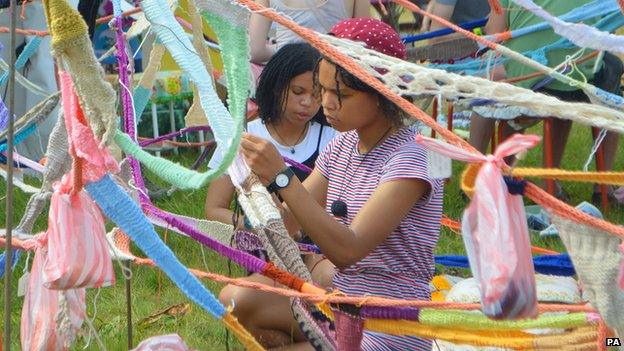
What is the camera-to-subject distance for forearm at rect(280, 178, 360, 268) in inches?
80.4

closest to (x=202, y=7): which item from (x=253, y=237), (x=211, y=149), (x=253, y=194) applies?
(x=253, y=194)

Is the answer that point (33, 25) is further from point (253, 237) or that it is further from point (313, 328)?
point (313, 328)

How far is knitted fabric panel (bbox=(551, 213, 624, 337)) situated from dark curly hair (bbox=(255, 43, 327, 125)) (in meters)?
1.49

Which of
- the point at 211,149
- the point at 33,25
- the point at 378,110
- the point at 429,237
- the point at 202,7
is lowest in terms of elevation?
the point at 211,149

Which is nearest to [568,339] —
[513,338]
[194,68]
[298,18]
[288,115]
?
[513,338]

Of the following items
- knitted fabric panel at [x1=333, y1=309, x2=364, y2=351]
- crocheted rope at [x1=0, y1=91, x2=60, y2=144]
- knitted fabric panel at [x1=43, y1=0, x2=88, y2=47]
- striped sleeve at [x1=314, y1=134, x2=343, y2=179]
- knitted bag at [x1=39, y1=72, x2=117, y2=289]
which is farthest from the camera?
striped sleeve at [x1=314, y1=134, x2=343, y2=179]

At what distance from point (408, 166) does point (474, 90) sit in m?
0.43

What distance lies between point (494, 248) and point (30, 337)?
951 millimetres

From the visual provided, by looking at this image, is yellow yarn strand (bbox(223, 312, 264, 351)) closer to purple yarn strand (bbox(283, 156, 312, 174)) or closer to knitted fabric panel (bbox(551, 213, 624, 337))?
knitted fabric panel (bbox(551, 213, 624, 337))

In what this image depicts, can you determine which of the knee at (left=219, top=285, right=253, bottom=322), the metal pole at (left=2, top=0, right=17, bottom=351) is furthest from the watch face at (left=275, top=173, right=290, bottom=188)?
the knee at (left=219, top=285, right=253, bottom=322)

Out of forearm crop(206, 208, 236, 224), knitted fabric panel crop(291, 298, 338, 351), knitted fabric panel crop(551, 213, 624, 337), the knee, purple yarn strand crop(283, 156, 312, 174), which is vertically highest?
knitted fabric panel crop(551, 213, 624, 337)

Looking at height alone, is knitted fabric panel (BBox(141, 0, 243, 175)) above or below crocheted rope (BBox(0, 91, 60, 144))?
above

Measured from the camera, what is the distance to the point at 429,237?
226cm

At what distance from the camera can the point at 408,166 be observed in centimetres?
217
